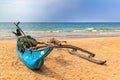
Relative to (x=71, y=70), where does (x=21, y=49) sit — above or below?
above

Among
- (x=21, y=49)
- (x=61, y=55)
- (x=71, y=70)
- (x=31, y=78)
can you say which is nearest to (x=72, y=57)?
(x=61, y=55)

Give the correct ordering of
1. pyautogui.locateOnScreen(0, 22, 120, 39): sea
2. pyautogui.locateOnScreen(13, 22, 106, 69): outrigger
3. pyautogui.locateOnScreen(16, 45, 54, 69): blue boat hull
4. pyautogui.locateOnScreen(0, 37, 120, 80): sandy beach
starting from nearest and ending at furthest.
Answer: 1. pyautogui.locateOnScreen(16, 45, 54, 69): blue boat hull
2. pyautogui.locateOnScreen(13, 22, 106, 69): outrigger
3. pyautogui.locateOnScreen(0, 37, 120, 80): sandy beach
4. pyautogui.locateOnScreen(0, 22, 120, 39): sea

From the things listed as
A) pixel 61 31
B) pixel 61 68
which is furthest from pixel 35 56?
pixel 61 31

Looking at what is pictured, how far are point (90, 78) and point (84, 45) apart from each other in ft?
22.8

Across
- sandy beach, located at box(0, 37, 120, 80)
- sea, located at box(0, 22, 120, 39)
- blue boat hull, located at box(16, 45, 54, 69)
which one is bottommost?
sea, located at box(0, 22, 120, 39)

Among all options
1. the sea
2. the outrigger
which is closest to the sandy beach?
the outrigger

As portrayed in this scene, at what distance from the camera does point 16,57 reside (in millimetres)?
13523

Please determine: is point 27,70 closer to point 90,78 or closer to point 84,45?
point 90,78

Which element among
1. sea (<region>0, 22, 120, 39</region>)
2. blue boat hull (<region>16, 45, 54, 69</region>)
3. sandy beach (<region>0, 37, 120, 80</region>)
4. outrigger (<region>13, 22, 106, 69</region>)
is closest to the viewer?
blue boat hull (<region>16, 45, 54, 69</region>)

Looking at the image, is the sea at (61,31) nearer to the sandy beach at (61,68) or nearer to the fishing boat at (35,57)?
the sandy beach at (61,68)

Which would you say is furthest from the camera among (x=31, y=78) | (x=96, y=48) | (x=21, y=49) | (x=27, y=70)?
(x=96, y=48)

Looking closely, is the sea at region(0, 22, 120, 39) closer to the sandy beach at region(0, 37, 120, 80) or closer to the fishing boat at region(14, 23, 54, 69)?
the sandy beach at region(0, 37, 120, 80)

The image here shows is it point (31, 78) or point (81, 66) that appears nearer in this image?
point (31, 78)

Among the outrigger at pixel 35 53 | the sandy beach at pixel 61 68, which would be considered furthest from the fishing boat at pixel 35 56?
the sandy beach at pixel 61 68
